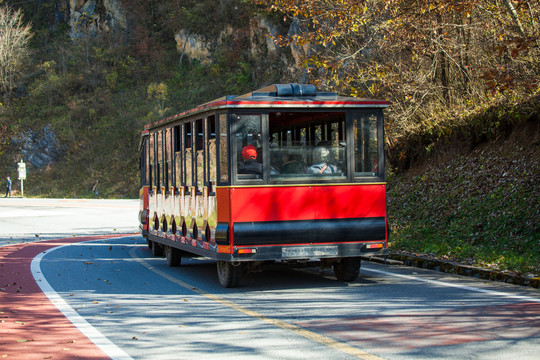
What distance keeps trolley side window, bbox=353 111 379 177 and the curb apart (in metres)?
2.30

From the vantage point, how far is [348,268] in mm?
11922

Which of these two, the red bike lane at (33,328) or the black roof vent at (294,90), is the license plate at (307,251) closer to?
the black roof vent at (294,90)

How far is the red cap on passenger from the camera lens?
36.6 feet

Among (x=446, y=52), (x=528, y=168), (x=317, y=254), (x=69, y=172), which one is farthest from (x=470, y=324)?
(x=69, y=172)

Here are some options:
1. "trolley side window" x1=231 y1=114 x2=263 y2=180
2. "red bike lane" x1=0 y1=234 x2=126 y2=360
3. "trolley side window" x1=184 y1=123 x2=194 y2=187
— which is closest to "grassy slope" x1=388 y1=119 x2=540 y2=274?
"trolley side window" x1=231 y1=114 x2=263 y2=180

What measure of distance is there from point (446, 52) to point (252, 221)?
11.3 meters

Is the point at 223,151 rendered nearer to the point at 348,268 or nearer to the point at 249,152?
the point at 249,152

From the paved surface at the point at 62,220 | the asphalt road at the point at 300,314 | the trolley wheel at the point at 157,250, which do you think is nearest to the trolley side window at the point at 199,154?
the asphalt road at the point at 300,314

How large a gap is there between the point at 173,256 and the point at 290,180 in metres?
4.67

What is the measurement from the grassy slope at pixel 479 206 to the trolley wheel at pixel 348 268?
2239 mm

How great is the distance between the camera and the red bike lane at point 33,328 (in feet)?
23.5

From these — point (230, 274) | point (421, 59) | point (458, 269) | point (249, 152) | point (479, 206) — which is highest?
point (421, 59)

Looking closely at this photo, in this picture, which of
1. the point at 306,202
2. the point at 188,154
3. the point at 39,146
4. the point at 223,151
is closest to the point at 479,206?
the point at 306,202

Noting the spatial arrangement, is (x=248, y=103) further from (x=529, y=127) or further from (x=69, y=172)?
(x=69, y=172)
